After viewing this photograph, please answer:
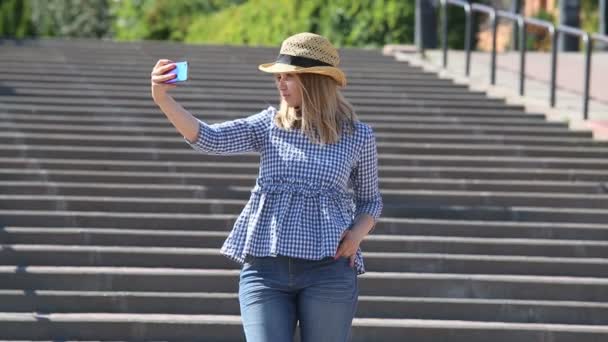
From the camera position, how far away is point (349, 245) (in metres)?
3.88

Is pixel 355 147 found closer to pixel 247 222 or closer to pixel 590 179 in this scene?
pixel 247 222

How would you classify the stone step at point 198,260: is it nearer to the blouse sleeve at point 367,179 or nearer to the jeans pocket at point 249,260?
the blouse sleeve at point 367,179

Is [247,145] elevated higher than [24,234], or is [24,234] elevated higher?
[247,145]

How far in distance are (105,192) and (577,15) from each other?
45.9 ft

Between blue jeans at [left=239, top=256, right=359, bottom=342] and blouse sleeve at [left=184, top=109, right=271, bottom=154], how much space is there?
13.6 inches

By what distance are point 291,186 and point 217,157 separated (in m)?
5.75

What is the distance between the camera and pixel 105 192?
8.85 meters

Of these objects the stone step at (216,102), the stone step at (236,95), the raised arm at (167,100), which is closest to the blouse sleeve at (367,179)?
the raised arm at (167,100)

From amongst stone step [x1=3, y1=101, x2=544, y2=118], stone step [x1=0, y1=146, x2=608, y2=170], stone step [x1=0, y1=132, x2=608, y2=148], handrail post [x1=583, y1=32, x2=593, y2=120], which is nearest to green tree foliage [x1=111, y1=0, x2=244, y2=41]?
stone step [x1=3, y1=101, x2=544, y2=118]

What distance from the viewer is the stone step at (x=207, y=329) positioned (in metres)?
6.85

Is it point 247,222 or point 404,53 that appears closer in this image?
point 247,222

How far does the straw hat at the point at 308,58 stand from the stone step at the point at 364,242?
4.08 m

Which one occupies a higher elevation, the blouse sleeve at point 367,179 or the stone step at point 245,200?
the blouse sleeve at point 367,179

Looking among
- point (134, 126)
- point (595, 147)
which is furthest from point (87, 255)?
point (595, 147)
